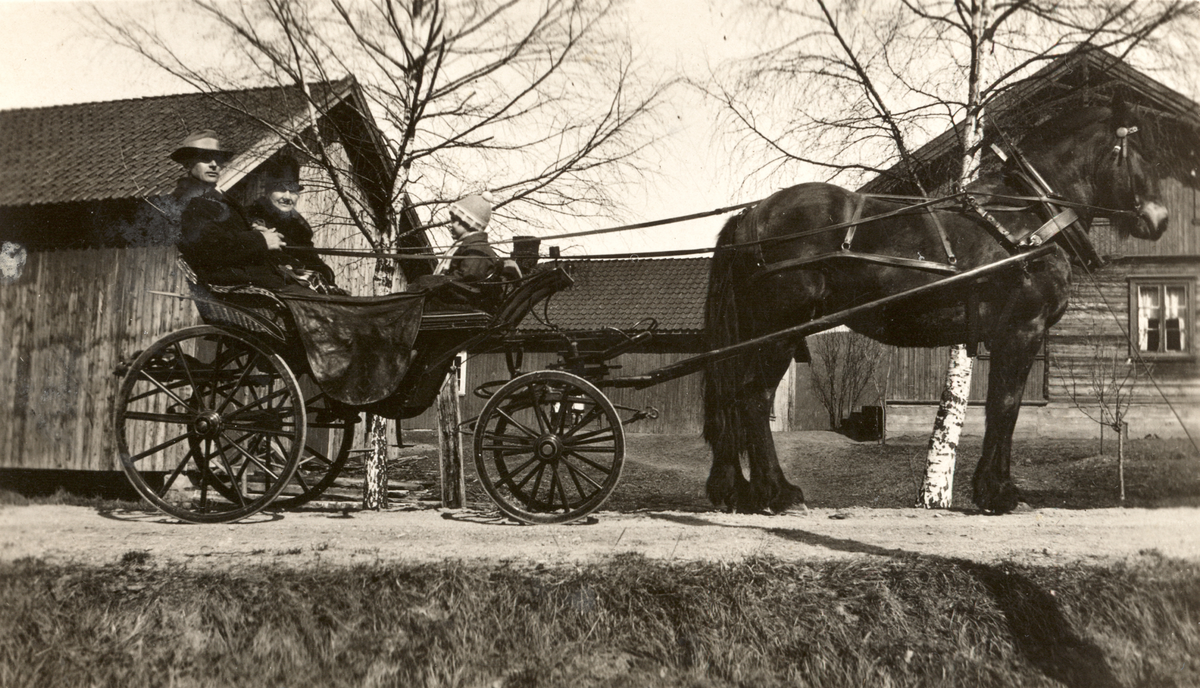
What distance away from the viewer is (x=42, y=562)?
4055mm

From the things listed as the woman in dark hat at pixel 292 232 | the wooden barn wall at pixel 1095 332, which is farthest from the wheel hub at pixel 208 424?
the wooden barn wall at pixel 1095 332

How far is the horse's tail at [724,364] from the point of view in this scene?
200 inches

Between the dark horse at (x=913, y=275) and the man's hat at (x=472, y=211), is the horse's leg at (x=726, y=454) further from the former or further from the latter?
the man's hat at (x=472, y=211)

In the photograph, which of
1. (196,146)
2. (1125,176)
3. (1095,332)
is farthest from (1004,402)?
(1095,332)

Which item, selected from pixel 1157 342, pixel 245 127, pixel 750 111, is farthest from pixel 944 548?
pixel 1157 342

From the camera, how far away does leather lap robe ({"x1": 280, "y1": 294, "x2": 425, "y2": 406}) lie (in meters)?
4.52

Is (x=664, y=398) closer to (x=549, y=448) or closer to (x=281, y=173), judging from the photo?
(x=281, y=173)

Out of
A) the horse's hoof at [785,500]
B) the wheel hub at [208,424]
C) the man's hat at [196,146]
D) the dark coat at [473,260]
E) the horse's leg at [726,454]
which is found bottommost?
Answer: the horse's hoof at [785,500]

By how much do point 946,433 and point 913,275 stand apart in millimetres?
2340

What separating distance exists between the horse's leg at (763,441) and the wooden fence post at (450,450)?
3922mm

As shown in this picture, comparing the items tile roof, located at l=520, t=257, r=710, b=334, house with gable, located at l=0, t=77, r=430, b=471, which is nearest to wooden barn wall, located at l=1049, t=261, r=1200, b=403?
tile roof, located at l=520, t=257, r=710, b=334

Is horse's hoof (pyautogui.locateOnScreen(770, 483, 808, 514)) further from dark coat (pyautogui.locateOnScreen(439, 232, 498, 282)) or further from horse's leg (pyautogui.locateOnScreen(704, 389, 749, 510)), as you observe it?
dark coat (pyautogui.locateOnScreen(439, 232, 498, 282))

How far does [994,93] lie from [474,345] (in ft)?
15.6

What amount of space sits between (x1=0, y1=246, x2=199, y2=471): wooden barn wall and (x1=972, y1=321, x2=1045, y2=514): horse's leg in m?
7.36
